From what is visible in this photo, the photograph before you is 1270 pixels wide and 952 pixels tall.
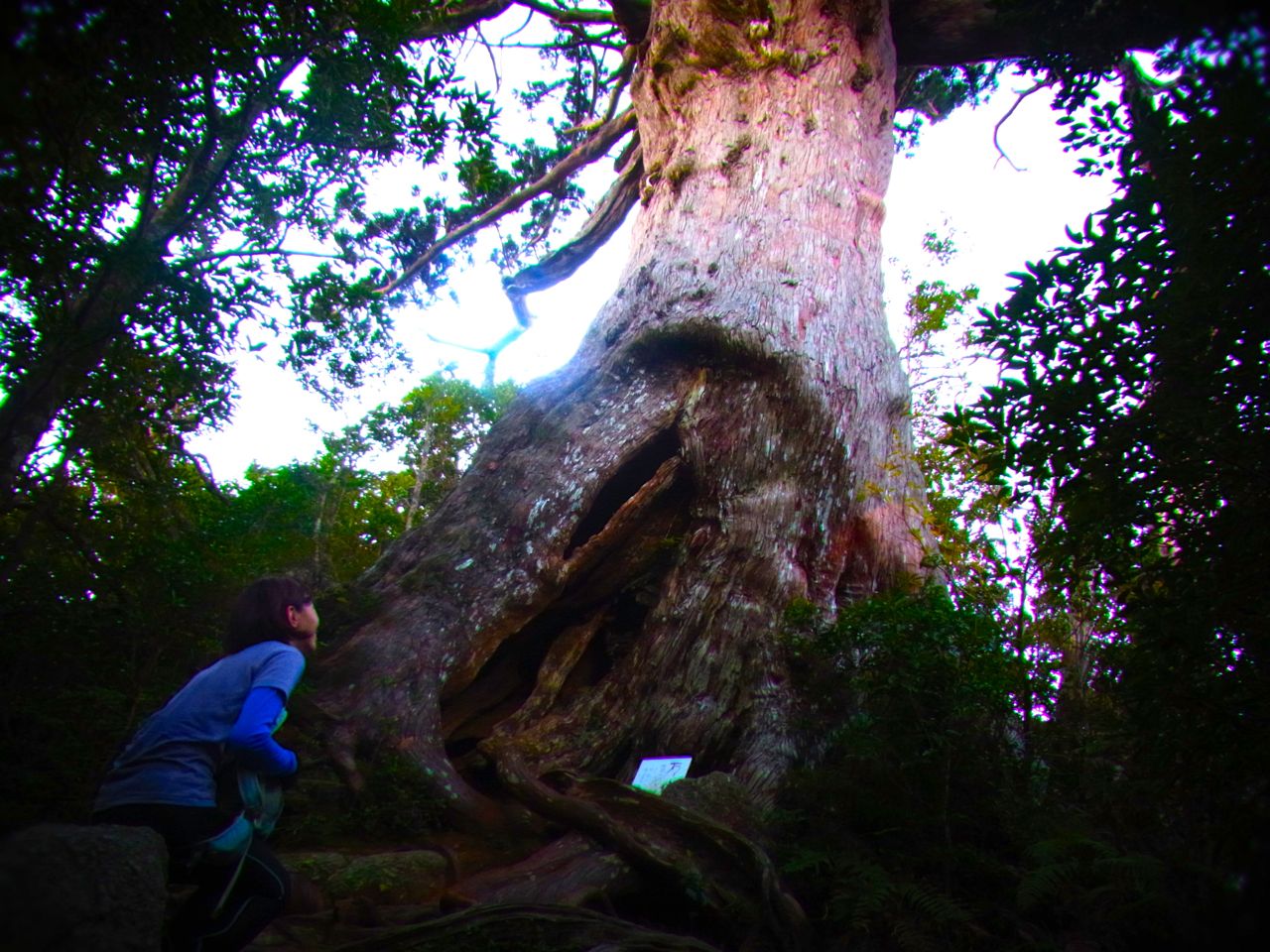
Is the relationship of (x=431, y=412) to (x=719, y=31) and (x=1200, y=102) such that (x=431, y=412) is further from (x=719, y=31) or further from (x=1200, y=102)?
(x=1200, y=102)

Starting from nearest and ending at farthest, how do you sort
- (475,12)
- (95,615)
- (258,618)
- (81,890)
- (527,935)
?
(81,890) < (258,618) < (527,935) < (95,615) < (475,12)

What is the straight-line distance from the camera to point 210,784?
1.95 metres

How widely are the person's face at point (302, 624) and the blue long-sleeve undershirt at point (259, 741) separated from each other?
27 centimetres

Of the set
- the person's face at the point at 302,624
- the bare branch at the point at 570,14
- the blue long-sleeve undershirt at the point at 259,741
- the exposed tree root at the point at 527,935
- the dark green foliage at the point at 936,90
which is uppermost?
the dark green foliage at the point at 936,90

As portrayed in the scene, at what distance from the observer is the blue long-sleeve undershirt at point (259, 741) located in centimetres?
192

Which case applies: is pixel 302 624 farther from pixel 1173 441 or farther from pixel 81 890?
pixel 1173 441

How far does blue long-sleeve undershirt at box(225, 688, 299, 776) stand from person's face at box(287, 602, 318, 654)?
0.89ft

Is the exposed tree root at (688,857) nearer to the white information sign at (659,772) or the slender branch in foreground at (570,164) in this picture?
the white information sign at (659,772)

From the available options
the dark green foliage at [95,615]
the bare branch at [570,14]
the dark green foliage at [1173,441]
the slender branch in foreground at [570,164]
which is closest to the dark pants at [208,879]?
the dark green foliage at [95,615]

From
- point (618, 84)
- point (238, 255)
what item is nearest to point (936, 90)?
point (618, 84)

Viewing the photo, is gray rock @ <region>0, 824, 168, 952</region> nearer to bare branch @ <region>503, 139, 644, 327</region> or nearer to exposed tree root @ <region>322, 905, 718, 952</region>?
exposed tree root @ <region>322, 905, 718, 952</region>

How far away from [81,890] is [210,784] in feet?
1.38

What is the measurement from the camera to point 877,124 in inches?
285

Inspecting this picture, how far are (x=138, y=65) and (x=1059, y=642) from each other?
5926 millimetres
